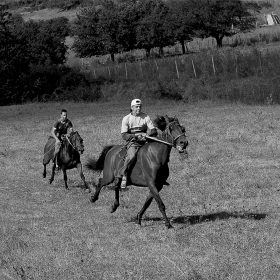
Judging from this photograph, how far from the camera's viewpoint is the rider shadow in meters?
14.3

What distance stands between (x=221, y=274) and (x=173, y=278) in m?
0.70

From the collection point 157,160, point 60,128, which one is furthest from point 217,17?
point 157,160

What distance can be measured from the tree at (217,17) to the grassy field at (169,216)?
40.9m

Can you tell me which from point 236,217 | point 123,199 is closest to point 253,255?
point 236,217

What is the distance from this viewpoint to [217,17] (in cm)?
7256

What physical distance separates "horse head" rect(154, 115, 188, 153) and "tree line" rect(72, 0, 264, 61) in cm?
5939

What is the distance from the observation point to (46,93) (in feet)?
193

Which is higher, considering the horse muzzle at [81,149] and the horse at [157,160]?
the horse at [157,160]

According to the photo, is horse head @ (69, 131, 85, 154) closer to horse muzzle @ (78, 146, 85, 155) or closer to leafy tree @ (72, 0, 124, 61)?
horse muzzle @ (78, 146, 85, 155)

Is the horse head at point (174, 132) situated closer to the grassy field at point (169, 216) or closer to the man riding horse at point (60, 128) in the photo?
the grassy field at point (169, 216)

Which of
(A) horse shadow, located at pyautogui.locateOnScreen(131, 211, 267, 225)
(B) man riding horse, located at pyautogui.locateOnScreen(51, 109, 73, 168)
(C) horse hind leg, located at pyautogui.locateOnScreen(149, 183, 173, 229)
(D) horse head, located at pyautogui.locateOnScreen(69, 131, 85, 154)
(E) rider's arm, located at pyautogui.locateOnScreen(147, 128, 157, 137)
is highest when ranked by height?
(E) rider's arm, located at pyautogui.locateOnScreen(147, 128, 157, 137)

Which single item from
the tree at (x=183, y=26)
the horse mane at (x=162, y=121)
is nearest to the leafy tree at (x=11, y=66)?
the tree at (x=183, y=26)

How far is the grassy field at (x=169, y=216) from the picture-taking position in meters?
10.5

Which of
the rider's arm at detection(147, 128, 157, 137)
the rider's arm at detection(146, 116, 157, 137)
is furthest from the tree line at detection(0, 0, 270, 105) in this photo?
the rider's arm at detection(147, 128, 157, 137)
